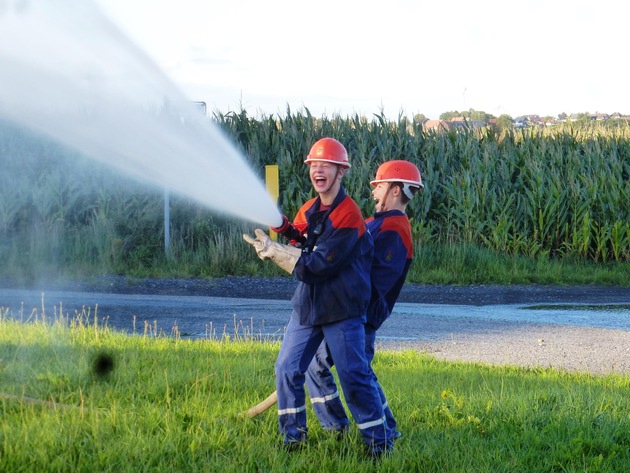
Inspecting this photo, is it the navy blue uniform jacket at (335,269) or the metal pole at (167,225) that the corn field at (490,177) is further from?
the navy blue uniform jacket at (335,269)

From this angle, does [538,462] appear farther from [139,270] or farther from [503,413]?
[139,270]

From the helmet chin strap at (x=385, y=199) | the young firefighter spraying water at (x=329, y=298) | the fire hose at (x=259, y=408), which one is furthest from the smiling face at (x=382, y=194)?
the fire hose at (x=259, y=408)

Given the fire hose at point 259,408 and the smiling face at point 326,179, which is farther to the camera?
the fire hose at point 259,408

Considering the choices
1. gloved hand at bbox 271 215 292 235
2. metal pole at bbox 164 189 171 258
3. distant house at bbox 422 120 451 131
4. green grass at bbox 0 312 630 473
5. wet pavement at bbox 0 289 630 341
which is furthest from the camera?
distant house at bbox 422 120 451 131

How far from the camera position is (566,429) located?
16.3 ft

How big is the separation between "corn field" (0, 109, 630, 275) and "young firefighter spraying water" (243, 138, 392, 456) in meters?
9.03

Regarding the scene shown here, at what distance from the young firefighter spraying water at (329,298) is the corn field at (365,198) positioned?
903 cm

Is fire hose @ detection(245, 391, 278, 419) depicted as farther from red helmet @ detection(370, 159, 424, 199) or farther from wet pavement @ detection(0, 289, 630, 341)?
wet pavement @ detection(0, 289, 630, 341)

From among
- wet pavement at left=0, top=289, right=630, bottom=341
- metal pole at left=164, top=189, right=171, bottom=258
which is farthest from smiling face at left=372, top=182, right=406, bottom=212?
metal pole at left=164, top=189, right=171, bottom=258

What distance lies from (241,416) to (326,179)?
4.89ft

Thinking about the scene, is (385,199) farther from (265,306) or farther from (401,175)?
(265,306)

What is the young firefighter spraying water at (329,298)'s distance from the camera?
13.8 feet

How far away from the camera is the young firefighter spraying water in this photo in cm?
419

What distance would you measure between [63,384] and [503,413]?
109 inches
